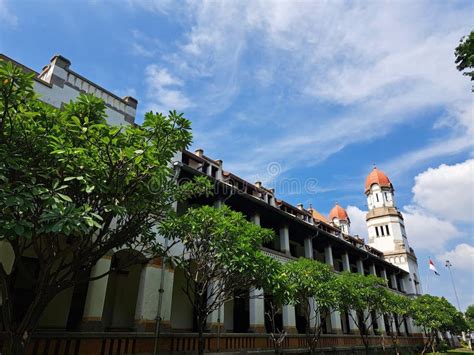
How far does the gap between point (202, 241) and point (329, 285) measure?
823 cm

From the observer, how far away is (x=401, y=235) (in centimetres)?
4181

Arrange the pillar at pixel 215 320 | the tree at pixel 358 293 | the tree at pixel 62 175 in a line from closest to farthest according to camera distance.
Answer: the tree at pixel 62 175 → the pillar at pixel 215 320 → the tree at pixel 358 293

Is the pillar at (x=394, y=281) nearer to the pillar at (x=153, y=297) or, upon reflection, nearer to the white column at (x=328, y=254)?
the white column at (x=328, y=254)

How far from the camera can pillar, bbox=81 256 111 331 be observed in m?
10.4

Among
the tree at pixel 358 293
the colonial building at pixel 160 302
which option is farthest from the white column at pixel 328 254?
the tree at pixel 358 293

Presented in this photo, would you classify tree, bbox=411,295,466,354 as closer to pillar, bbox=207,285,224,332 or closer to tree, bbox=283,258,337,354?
tree, bbox=283,258,337,354

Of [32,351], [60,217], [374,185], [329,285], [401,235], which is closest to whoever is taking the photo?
[60,217]

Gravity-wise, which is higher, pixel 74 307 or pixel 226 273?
pixel 226 273

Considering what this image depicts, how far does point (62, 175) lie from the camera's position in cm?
643

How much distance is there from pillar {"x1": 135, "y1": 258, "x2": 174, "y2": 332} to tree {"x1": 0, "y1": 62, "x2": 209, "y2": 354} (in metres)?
5.28

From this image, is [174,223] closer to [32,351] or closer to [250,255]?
[250,255]

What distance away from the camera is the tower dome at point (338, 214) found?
48625 mm

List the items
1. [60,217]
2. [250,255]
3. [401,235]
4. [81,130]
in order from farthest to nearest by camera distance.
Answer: [401,235], [250,255], [81,130], [60,217]

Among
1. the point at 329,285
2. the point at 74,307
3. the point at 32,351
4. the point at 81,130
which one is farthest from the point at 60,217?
the point at 329,285
